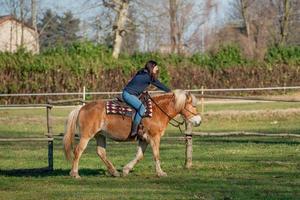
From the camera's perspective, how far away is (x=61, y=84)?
47.6m

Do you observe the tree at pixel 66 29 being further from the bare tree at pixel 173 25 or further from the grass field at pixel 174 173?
the grass field at pixel 174 173

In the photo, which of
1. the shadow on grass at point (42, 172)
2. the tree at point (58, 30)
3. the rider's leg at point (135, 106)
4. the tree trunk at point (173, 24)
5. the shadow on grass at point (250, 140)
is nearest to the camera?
the rider's leg at point (135, 106)

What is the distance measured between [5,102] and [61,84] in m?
4.20

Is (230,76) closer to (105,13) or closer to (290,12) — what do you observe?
(105,13)

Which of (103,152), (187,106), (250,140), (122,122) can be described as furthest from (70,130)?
(250,140)

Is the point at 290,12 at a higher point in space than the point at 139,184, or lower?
higher

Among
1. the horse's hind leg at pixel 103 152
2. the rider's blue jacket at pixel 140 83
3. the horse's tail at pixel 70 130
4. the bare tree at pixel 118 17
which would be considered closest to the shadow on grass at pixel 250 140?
the horse's hind leg at pixel 103 152

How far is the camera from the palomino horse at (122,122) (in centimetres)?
1523

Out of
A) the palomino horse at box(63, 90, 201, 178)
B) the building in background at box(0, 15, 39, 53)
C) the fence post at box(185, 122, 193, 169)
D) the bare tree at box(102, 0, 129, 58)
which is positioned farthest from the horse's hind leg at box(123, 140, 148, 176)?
the building in background at box(0, 15, 39, 53)

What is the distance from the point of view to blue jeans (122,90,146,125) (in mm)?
15094

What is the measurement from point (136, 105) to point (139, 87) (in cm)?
Answer: 38

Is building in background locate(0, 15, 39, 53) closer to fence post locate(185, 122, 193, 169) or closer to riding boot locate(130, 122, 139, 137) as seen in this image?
fence post locate(185, 122, 193, 169)

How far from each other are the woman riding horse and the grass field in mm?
1298

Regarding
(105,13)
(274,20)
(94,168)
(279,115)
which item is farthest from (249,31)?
(94,168)
